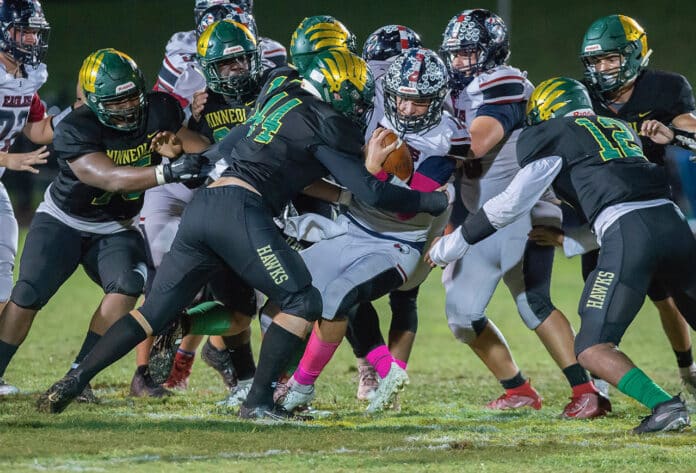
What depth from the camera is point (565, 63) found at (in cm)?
1888

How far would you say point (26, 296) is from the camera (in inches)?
220

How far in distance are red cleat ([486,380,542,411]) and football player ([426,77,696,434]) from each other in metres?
1.00

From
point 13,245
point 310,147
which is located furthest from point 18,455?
point 13,245

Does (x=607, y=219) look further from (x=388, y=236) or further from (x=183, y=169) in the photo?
(x=183, y=169)

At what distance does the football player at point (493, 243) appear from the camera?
558 cm

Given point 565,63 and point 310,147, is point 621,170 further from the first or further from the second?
point 565,63

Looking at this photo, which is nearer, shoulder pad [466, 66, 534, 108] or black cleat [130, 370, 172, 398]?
shoulder pad [466, 66, 534, 108]

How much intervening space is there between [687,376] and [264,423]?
97.3 inches

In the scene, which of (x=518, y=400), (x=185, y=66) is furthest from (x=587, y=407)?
(x=185, y=66)

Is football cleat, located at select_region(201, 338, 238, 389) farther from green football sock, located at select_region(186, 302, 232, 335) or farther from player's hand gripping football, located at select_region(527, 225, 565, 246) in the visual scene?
player's hand gripping football, located at select_region(527, 225, 565, 246)

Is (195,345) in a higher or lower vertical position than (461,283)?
lower

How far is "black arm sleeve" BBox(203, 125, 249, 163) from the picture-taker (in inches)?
207

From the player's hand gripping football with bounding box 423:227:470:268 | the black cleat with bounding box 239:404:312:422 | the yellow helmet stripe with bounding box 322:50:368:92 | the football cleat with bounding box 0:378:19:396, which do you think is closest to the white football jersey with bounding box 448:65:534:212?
the player's hand gripping football with bounding box 423:227:470:268

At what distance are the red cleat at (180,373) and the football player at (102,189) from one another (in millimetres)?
694
